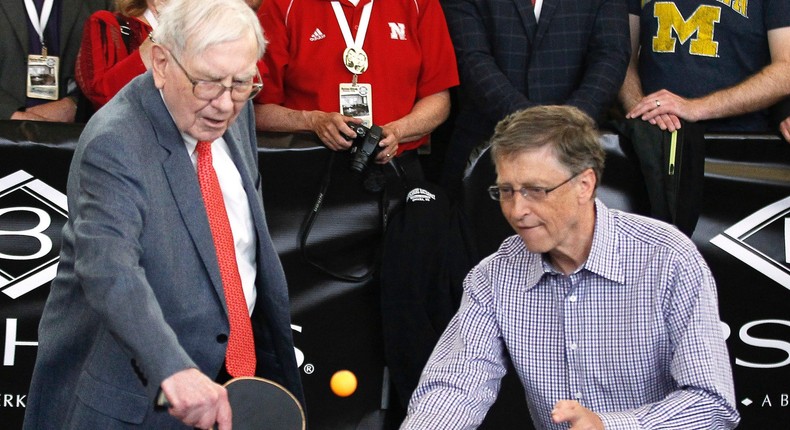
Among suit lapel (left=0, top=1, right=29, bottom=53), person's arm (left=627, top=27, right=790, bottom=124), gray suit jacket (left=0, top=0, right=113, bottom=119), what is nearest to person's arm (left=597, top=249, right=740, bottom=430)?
person's arm (left=627, top=27, right=790, bottom=124)

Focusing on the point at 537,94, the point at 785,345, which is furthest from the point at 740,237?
the point at 537,94

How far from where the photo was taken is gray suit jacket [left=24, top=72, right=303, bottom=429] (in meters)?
3.07

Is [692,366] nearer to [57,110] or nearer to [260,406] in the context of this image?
[260,406]

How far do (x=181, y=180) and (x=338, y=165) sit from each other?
6.06ft

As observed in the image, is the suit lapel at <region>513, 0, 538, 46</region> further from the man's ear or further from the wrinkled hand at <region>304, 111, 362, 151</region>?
the man's ear

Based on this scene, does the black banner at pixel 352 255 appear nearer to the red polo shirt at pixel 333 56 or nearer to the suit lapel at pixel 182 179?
the red polo shirt at pixel 333 56

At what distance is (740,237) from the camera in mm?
5270

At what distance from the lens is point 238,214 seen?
11.9 ft

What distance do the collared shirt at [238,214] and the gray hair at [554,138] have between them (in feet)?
2.53

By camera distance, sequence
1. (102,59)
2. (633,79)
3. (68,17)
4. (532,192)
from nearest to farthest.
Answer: (532,192) < (102,59) < (68,17) < (633,79)

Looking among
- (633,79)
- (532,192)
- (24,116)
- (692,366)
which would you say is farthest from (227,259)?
(633,79)

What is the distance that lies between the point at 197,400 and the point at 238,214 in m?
0.83

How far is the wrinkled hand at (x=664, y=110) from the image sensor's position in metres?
5.40

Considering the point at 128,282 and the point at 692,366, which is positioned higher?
the point at 128,282
